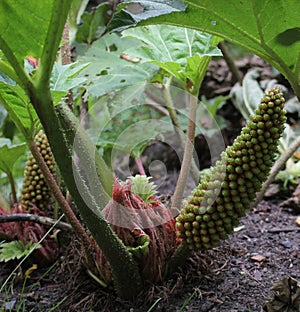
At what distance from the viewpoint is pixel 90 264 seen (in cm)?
108

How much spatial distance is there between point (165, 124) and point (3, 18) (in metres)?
0.97

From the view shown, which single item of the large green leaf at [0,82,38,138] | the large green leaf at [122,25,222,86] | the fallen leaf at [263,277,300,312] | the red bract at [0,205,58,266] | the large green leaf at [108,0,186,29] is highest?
the large green leaf at [108,0,186,29]

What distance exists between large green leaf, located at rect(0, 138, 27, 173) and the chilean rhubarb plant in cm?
25

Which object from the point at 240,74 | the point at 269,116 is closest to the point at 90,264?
the point at 269,116

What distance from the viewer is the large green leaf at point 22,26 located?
0.73 metres

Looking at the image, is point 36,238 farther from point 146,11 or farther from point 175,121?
point 146,11

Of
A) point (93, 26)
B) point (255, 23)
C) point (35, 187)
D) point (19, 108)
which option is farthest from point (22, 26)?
point (93, 26)

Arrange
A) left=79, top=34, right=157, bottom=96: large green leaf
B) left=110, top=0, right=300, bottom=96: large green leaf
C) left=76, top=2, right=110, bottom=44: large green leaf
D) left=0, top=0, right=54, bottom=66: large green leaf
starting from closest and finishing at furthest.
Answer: left=0, top=0, right=54, bottom=66: large green leaf → left=110, top=0, right=300, bottom=96: large green leaf → left=79, top=34, right=157, bottom=96: large green leaf → left=76, top=2, right=110, bottom=44: large green leaf

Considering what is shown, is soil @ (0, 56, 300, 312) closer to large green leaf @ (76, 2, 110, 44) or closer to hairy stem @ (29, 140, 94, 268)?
hairy stem @ (29, 140, 94, 268)

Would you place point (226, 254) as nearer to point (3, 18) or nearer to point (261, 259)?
point (261, 259)

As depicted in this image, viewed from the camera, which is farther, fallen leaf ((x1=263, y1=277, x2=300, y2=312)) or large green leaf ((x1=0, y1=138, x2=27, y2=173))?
large green leaf ((x1=0, y1=138, x2=27, y2=173))

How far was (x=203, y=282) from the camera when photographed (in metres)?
1.06

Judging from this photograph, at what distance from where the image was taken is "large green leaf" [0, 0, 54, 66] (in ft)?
2.41

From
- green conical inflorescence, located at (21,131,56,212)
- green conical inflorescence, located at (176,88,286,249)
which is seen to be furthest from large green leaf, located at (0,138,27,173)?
green conical inflorescence, located at (176,88,286,249)
